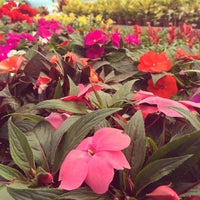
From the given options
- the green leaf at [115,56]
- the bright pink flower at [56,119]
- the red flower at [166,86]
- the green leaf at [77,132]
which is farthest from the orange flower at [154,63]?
the green leaf at [77,132]

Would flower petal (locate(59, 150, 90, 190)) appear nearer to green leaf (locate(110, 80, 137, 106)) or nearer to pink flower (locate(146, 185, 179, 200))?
pink flower (locate(146, 185, 179, 200))

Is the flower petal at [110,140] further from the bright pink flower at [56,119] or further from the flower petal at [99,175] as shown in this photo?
the bright pink flower at [56,119]

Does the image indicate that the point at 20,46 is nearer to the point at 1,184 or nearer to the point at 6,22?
the point at 1,184

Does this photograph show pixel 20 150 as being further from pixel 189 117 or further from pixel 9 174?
pixel 189 117

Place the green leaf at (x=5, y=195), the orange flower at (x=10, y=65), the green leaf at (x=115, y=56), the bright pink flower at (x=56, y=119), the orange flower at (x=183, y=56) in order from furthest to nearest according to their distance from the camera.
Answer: the green leaf at (x=115, y=56), the orange flower at (x=183, y=56), the orange flower at (x=10, y=65), the bright pink flower at (x=56, y=119), the green leaf at (x=5, y=195)

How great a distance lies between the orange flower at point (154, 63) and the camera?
1.44m

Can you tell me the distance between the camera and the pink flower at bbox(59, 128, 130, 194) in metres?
0.66

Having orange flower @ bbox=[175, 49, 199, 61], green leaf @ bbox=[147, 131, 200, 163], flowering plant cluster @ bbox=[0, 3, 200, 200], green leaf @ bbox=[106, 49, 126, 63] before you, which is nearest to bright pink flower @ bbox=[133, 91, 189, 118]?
flowering plant cluster @ bbox=[0, 3, 200, 200]

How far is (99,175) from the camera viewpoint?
66 centimetres

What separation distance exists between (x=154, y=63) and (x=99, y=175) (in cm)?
86

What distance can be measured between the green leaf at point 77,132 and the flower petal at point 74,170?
0.07 meters

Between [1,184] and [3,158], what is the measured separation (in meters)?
0.30

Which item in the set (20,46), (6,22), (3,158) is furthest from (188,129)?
(6,22)

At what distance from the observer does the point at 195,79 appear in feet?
4.79
